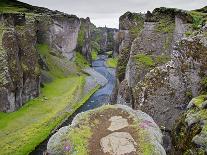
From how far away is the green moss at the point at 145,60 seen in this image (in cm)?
4362

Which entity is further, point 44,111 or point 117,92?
point 44,111

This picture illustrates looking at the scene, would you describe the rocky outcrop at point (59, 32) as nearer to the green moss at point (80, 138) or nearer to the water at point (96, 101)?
the water at point (96, 101)

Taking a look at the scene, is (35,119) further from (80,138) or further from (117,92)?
(80,138)

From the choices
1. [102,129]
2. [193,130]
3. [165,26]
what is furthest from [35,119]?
[193,130]

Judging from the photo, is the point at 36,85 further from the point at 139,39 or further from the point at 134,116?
the point at 134,116

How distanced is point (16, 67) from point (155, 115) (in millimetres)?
43390

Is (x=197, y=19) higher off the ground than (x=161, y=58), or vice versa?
(x=197, y=19)

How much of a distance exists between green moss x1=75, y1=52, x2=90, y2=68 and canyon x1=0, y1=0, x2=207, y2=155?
9440mm

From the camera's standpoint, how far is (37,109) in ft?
217

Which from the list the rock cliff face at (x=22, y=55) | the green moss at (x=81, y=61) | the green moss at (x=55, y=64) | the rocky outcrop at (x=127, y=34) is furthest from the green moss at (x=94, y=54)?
the rocky outcrop at (x=127, y=34)

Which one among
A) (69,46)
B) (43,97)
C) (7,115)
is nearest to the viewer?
(7,115)

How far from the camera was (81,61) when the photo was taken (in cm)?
12975

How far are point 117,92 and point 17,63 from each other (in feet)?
81.8

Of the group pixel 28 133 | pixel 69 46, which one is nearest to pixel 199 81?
pixel 28 133
